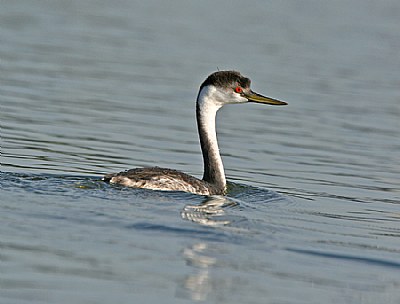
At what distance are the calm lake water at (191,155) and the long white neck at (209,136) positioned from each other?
1.00 feet

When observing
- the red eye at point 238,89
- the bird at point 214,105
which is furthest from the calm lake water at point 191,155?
the red eye at point 238,89

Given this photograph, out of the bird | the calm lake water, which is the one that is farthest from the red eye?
the calm lake water

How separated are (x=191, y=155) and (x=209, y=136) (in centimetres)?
244

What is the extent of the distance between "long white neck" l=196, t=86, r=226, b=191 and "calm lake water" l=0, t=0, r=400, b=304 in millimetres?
304

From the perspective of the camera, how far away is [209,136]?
43.3ft

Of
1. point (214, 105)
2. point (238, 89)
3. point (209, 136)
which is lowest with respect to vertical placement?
point (209, 136)

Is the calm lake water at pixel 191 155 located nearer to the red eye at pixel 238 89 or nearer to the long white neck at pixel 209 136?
the long white neck at pixel 209 136

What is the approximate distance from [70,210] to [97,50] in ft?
43.4

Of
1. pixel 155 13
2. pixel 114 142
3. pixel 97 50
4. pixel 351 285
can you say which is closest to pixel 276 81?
pixel 97 50

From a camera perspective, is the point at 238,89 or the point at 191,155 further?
the point at 191,155

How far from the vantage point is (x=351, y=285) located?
348 inches

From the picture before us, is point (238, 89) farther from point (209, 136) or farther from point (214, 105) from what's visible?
point (209, 136)

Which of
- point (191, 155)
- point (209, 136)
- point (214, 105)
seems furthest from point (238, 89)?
point (191, 155)

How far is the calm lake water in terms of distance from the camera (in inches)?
347
